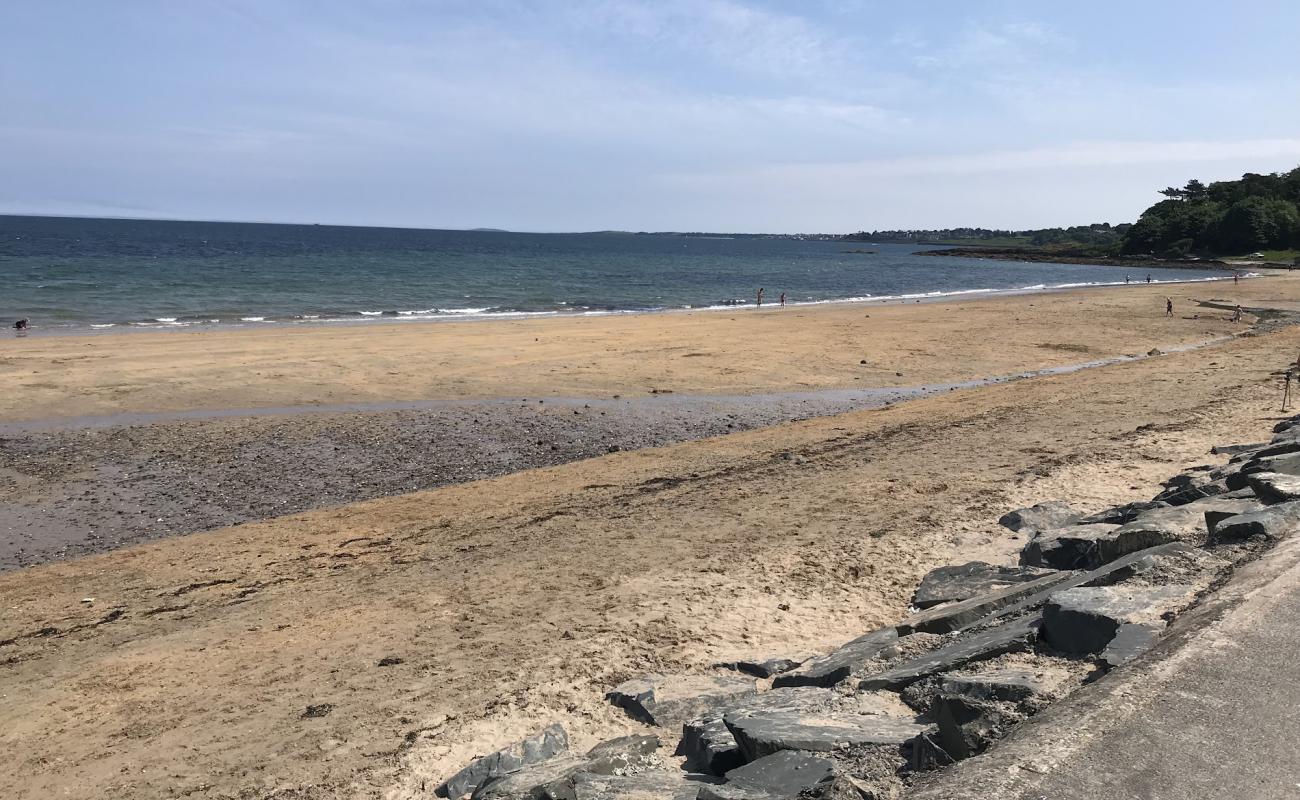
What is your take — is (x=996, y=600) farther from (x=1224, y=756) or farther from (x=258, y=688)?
(x=258, y=688)

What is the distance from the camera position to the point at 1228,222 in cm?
9394

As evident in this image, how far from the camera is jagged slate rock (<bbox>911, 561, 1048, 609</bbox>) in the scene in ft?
20.8

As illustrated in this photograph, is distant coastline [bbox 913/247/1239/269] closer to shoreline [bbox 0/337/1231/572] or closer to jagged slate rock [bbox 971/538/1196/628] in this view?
shoreline [bbox 0/337/1231/572]

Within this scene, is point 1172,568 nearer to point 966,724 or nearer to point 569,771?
point 966,724

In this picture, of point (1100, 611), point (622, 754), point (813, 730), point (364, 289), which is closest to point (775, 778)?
point (813, 730)

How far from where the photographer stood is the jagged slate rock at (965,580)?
6.34 m

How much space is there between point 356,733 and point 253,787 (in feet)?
1.97

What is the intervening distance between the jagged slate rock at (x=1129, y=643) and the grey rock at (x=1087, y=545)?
1855mm

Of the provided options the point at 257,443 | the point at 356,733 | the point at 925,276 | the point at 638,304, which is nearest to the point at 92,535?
the point at 257,443

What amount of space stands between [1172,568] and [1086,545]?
1620 mm

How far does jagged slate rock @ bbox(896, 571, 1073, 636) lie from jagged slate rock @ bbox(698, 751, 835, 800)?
87.6 inches

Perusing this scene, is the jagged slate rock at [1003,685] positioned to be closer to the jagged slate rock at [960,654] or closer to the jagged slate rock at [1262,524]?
the jagged slate rock at [960,654]

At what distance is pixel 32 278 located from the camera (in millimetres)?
44406

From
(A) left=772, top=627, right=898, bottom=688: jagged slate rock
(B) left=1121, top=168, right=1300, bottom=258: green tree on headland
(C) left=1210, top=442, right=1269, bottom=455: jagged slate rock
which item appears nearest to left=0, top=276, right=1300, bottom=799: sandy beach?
(C) left=1210, top=442, right=1269, bottom=455: jagged slate rock
